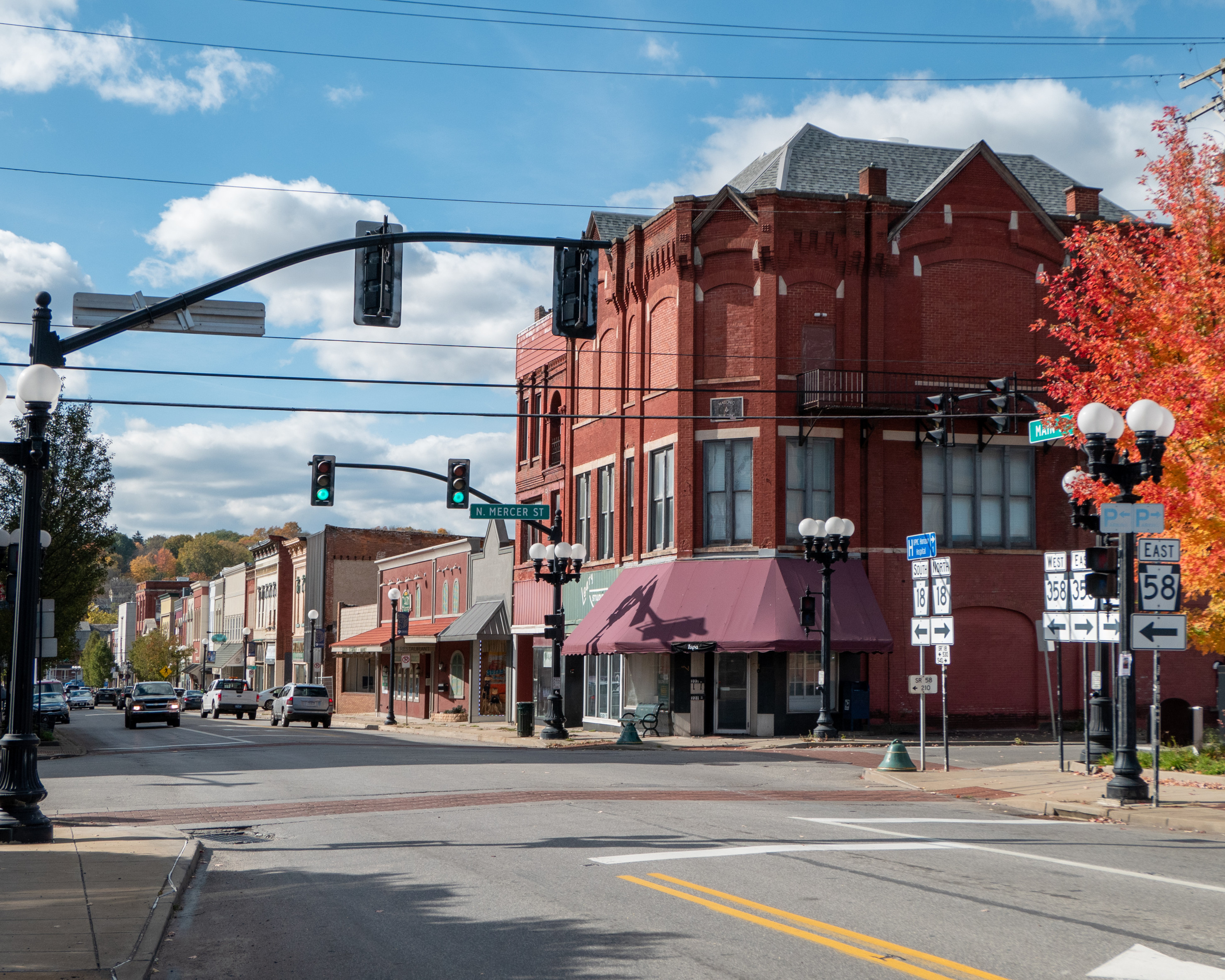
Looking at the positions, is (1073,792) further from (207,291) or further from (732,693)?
(732,693)

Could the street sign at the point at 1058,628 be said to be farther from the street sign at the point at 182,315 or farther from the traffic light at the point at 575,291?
the street sign at the point at 182,315

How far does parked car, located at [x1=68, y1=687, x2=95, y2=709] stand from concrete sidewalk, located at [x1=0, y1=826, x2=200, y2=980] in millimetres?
78067

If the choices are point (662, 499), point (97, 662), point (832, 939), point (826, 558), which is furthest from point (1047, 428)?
point (97, 662)

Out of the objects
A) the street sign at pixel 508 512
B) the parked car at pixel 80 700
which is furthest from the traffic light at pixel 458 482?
the parked car at pixel 80 700

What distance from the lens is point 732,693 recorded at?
107 feet

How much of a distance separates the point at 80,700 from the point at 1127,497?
83.1m

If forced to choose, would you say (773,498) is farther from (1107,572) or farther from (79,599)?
(79,599)

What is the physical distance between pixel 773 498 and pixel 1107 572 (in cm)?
1670

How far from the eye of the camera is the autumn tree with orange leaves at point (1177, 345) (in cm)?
1838

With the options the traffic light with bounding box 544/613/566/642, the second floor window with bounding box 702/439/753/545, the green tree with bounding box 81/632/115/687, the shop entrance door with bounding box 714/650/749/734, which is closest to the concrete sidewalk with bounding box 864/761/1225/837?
the shop entrance door with bounding box 714/650/749/734

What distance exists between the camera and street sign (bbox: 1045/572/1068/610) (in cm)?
1992

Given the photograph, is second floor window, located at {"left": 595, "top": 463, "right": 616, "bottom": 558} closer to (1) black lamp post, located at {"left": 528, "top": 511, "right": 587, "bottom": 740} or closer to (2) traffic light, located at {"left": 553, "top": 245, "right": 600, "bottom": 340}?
(1) black lamp post, located at {"left": 528, "top": 511, "right": 587, "bottom": 740}

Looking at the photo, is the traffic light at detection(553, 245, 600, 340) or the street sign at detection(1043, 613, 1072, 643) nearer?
the traffic light at detection(553, 245, 600, 340)

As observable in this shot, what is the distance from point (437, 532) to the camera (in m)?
A: 82.4
